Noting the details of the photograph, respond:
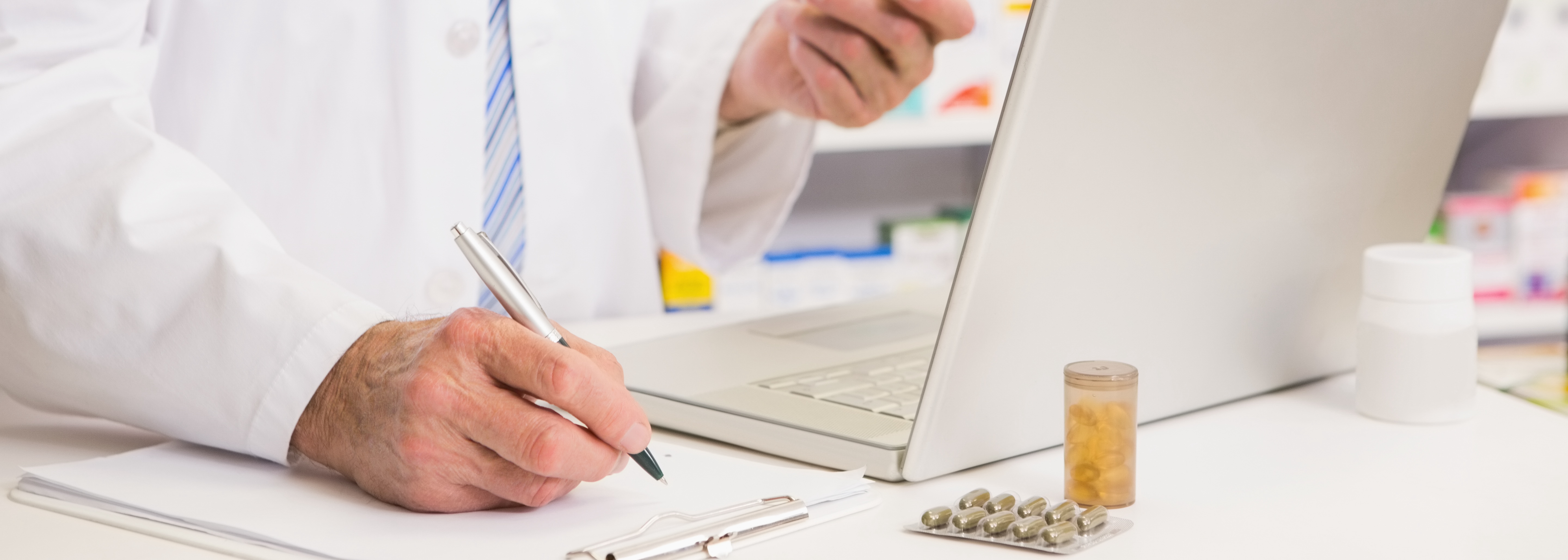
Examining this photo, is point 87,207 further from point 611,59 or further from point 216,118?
point 611,59

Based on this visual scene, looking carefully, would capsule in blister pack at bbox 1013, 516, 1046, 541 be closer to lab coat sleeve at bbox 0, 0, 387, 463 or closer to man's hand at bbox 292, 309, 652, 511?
man's hand at bbox 292, 309, 652, 511

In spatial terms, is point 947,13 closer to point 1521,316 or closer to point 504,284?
point 504,284

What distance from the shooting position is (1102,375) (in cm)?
57

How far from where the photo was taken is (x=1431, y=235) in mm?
2195

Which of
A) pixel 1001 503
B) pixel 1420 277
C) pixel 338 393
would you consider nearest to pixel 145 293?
pixel 338 393

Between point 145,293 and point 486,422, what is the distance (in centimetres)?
23

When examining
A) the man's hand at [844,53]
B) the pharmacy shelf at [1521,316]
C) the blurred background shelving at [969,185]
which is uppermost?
the man's hand at [844,53]

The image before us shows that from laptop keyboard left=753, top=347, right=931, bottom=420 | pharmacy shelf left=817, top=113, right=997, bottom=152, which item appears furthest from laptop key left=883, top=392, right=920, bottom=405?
pharmacy shelf left=817, top=113, right=997, bottom=152

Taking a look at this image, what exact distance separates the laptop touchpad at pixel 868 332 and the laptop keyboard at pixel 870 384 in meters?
0.05

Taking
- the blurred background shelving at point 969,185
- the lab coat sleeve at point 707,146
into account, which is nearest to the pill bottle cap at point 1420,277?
the lab coat sleeve at point 707,146

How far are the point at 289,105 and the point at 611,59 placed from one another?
1.05ft

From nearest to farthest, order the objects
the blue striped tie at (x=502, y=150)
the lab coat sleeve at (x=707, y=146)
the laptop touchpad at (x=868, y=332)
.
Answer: the laptop touchpad at (x=868, y=332), the blue striped tie at (x=502, y=150), the lab coat sleeve at (x=707, y=146)

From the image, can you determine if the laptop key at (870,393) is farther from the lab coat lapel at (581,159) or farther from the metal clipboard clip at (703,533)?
the lab coat lapel at (581,159)

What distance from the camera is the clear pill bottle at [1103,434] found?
22.3 inches
